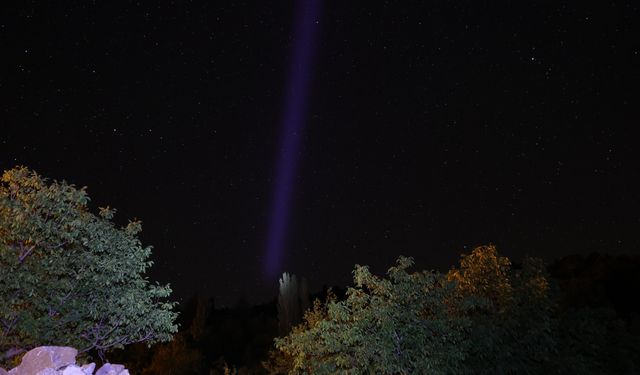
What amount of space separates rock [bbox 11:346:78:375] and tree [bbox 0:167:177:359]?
3.53 metres

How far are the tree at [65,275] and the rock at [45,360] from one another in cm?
353

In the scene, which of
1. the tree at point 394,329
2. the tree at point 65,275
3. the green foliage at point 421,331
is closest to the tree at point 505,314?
the green foliage at point 421,331

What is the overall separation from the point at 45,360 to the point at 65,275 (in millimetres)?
5565

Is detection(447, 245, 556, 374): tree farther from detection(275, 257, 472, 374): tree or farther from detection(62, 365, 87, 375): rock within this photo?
detection(62, 365, 87, 375): rock

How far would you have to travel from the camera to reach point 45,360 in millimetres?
13305

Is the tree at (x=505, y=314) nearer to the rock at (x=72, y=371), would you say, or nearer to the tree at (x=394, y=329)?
the tree at (x=394, y=329)

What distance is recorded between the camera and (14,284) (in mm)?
16578

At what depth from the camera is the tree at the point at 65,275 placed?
55.9 feet

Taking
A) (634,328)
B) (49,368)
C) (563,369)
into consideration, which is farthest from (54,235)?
(634,328)

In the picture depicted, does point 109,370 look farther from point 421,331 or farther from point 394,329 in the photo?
point 421,331

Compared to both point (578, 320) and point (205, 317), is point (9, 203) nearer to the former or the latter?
point (578, 320)

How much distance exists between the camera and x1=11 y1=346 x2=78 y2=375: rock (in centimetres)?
1327

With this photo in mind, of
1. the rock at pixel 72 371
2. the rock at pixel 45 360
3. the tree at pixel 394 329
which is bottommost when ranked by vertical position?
the rock at pixel 72 371

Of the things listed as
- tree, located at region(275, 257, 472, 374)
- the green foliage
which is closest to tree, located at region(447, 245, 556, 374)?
the green foliage
